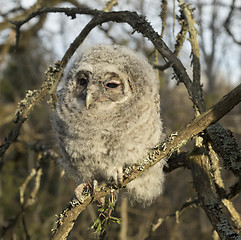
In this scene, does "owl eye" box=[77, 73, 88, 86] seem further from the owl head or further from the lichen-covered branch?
the lichen-covered branch

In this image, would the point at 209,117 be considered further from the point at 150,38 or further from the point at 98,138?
the point at 98,138

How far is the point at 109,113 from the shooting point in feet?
6.09

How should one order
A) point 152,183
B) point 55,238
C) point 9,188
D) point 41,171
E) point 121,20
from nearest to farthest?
point 55,238, point 121,20, point 152,183, point 41,171, point 9,188

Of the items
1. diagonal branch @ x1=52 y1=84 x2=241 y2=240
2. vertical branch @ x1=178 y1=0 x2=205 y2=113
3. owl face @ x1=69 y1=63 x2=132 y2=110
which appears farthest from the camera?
owl face @ x1=69 y1=63 x2=132 y2=110

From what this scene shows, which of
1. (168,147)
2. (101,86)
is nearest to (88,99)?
(101,86)

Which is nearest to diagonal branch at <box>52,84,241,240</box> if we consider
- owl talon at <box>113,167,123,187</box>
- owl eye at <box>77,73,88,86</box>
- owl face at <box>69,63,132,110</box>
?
owl talon at <box>113,167,123,187</box>

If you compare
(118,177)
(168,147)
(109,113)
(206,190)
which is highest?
(109,113)

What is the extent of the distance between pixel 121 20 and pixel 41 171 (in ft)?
5.21

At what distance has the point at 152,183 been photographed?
6.75 ft

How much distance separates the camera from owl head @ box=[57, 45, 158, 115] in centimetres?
182

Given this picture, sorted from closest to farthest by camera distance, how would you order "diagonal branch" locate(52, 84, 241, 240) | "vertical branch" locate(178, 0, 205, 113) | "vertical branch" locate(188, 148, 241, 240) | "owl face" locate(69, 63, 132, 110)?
"diagonal branch" locate(52, 84, 241, 240) < "vertical branch" locate(188, 148, 241, 240) < "vertical branch" locate(178, 0, 205, 113) < "owl face" locate(69, 63, 132, 110)

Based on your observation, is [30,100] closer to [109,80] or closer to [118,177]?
[109,80]

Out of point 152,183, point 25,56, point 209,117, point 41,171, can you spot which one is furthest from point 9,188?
point 209,117

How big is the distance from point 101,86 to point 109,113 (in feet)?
0.57
